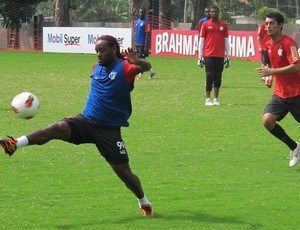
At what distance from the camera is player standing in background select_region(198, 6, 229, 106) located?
784 inches

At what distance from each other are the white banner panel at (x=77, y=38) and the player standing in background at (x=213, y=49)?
25.1 m

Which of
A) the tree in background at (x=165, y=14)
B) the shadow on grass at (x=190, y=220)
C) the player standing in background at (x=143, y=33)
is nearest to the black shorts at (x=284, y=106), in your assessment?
the shadow on grass at (x=190, y=220)

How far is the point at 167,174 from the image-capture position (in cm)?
1127

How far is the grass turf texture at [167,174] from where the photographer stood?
883cm

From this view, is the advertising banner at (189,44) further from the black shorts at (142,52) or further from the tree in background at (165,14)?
the black shorts at (142,52)

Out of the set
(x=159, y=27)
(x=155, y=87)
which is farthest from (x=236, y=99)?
(x=159, y=27)

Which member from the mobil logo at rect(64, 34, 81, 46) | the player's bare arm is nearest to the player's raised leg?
the player's bare arm

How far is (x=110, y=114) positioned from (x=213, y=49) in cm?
1127

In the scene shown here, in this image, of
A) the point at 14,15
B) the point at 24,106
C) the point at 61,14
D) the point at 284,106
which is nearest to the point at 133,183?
the point at 24,106

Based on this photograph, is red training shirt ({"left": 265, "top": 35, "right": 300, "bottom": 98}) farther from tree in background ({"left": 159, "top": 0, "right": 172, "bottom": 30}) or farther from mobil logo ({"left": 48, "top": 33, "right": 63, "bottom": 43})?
tree in background ({"left": 159, "top": 0, "right": 172, "bottom": 30})

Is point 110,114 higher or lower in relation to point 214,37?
higher

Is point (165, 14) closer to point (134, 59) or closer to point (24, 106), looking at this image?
point (24, 106)

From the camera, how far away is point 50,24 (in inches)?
2245

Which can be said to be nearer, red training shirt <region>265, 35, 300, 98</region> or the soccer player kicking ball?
the soccer player kicking ball
